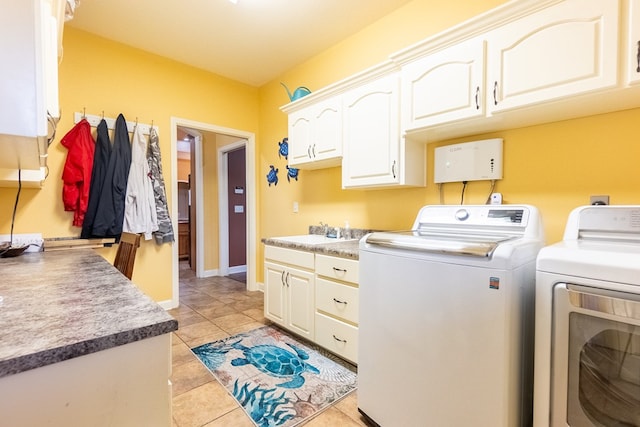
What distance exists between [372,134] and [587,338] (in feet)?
5.28

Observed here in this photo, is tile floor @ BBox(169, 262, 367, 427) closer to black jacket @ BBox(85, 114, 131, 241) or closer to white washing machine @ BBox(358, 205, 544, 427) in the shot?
white washing machine @ BBox(358, 205, 544, 427)

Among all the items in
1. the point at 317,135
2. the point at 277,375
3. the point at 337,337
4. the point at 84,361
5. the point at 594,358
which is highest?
the point at 317,135

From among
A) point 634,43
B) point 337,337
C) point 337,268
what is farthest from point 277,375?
point 634,43

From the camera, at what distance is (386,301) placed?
4.57 ft

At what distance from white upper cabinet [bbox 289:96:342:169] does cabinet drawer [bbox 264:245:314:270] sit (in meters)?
0.83

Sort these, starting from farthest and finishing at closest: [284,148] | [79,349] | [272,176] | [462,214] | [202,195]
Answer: [202,195] → [272,176] → [284,148] → [462,214] → [79,349]

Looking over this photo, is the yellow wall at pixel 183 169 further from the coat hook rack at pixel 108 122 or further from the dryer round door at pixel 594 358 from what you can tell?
the dryer round door at pixel 594 358

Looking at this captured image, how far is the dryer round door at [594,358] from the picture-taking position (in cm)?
89

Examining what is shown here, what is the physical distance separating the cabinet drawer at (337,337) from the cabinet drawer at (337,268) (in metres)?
0.31

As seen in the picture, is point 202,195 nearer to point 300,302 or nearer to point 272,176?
point 272,176

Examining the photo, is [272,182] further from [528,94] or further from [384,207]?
[528,94]

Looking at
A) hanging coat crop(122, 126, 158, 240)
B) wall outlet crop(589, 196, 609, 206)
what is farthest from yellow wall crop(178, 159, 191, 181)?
wall outlet crop(589, 196, 609, 206)

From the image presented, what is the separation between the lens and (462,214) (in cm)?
165

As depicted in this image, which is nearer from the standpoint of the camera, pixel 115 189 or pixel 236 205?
pixel 115 189
